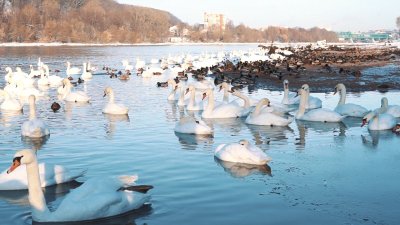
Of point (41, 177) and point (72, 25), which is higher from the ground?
point (72, 25)

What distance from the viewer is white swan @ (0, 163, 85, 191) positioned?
26.5 ft

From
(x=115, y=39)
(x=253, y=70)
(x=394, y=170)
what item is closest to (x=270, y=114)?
(x=394, y=170)

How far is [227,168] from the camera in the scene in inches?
376

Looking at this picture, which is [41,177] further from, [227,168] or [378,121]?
[378,121]

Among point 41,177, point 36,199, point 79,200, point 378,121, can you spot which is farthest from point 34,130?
point 378,121

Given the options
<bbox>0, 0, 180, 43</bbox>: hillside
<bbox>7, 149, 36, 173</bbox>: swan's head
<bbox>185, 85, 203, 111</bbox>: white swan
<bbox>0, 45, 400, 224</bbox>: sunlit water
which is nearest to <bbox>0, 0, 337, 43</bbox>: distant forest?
<bbox>0, 0, 180, 43</bbox>: hillside

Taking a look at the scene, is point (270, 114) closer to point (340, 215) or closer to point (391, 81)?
point (340, 215)

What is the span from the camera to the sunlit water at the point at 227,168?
721 cm

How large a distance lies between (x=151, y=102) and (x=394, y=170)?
11.5m

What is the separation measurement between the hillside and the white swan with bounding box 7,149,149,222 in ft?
354

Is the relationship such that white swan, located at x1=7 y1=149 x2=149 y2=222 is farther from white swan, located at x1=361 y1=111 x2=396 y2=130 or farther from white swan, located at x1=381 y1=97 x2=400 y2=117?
white swan, located at x1=381 y1=97 x2=400 y2=117

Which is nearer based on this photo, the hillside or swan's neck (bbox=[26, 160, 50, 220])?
swan's neck (bbox=[26, 160, 50, 220])

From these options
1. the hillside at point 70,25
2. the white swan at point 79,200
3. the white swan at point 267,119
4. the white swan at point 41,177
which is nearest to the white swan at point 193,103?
the white swan at point 267,119

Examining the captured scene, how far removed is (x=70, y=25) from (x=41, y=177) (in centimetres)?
11926
